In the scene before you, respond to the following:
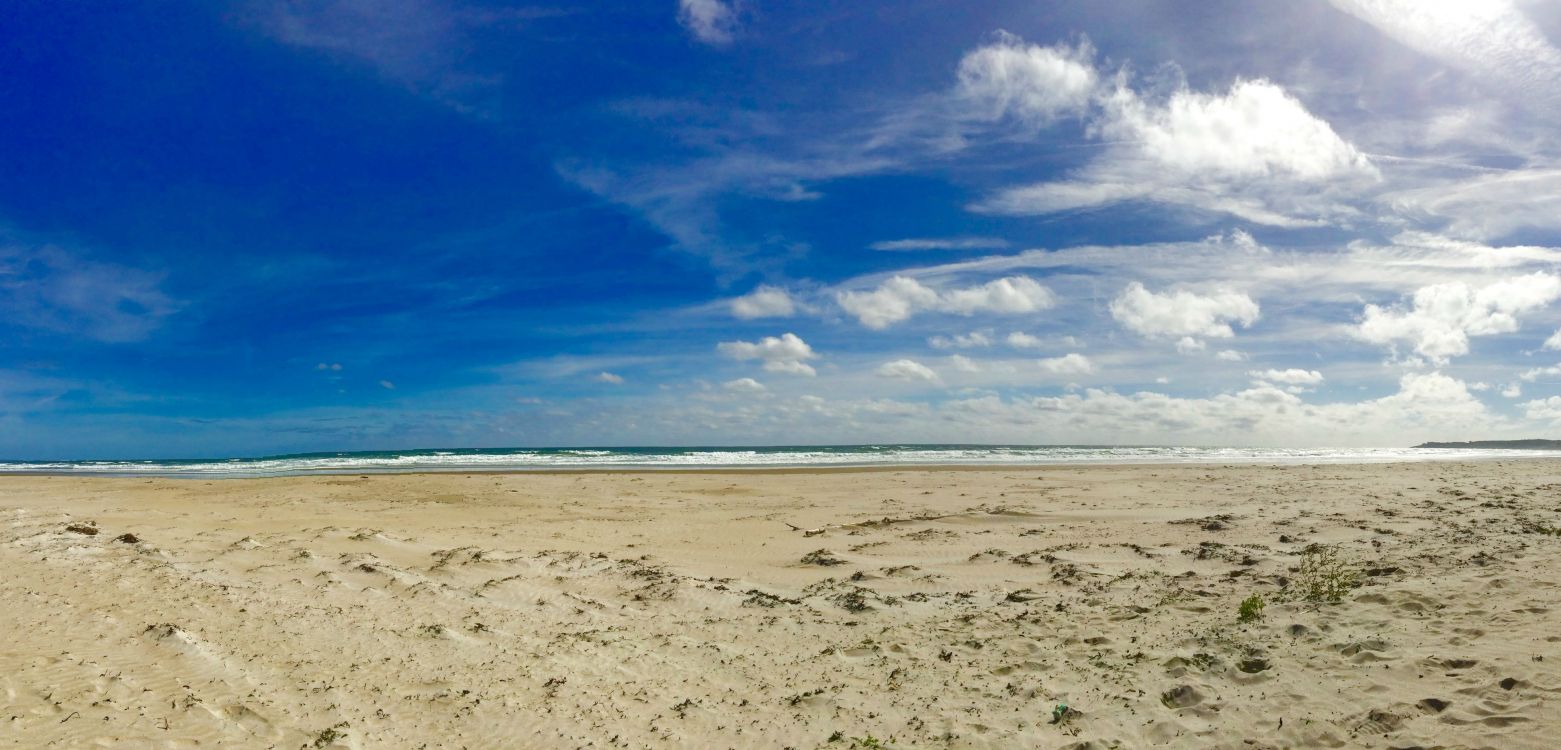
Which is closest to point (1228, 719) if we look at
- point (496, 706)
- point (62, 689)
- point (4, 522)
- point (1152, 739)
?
point (1152, 739)

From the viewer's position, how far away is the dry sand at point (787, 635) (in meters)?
5.04

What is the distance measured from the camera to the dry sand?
199 inches

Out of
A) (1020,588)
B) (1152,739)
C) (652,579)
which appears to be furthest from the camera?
(652,579)

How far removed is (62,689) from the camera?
212 inches

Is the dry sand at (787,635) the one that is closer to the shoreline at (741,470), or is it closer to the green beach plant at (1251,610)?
the green beach plant at (1251,610)

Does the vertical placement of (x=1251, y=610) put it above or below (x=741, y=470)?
below

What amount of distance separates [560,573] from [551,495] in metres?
11.6

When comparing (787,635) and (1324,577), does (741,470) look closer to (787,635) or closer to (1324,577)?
(787,635)

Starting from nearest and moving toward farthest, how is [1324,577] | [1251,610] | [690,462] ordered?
[1251,610]
[1324,577]
[690,462]

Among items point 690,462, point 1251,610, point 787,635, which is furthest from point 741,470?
point 1251,610

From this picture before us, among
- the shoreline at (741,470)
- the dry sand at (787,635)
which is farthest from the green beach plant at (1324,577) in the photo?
the shoreline at (741,470)

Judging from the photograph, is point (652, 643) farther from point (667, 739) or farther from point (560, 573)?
point (560, 573)

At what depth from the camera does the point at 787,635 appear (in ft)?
23.8

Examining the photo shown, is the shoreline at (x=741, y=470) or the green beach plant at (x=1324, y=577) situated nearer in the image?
the green beach plant at (x=1324, y=577)
